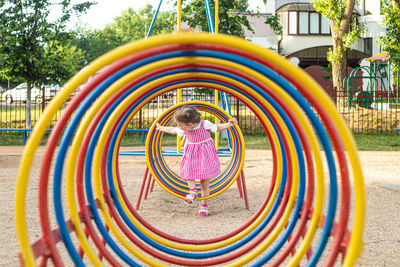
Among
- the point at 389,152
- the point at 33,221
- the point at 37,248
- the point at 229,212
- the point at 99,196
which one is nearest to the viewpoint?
the point at 37,248

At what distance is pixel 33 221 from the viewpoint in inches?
202

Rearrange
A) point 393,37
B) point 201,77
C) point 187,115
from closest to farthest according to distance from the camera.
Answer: point 201,77 → point 187,115 → point 393,37

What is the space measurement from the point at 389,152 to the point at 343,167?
11254mm

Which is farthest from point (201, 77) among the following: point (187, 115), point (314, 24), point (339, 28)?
point (314, 24)

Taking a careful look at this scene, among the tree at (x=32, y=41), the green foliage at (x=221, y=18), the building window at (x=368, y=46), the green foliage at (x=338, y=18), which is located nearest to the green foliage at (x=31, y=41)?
the tree at (x=32, y=41)

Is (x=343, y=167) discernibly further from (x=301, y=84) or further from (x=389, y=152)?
(x=389, y=152)

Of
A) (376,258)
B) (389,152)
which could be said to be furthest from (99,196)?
(389,152)

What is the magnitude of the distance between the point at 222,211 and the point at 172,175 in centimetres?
83

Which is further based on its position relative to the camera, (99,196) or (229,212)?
(229,212)

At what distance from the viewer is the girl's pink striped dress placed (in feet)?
18.2

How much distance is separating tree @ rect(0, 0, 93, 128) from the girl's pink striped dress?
10.0 metres

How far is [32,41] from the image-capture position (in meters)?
14.6

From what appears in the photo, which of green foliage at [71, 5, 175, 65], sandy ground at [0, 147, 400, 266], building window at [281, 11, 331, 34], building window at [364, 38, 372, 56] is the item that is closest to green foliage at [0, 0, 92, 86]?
sandy ground at [0, 147, 400, 266]

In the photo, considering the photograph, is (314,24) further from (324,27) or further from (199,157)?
(199,157)
